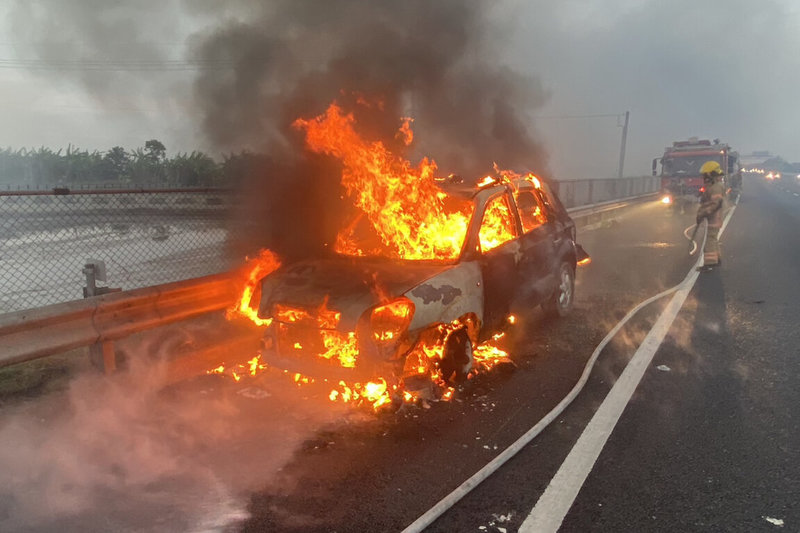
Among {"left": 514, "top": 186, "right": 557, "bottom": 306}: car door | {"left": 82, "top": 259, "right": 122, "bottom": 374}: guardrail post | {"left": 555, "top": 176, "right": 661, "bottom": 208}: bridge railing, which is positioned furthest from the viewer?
{"left": 555, "top": 176, "right": 661, "bottom": 208}: bridge railing

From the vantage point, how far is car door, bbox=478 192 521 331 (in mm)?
5051

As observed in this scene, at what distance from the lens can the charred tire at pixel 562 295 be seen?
6.77m

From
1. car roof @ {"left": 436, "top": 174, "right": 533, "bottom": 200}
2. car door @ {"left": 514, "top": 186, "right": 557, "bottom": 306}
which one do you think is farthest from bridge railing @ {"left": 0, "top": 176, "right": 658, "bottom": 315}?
car door @ {"left": 514, "top": 186, "right": 557, "bottom": 306}

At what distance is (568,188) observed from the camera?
2078cm

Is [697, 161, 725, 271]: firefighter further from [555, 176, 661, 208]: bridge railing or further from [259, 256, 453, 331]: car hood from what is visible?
[259, 256, 453, 331]: car hood

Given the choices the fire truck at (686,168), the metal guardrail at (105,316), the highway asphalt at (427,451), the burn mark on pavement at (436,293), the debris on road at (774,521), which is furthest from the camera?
the fire truck at (686,168)

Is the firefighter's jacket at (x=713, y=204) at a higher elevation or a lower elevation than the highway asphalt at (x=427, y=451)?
higher

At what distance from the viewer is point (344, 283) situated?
4.51 metres

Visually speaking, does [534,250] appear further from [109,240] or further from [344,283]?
[109,240]

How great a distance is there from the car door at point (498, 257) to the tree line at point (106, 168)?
389 cm

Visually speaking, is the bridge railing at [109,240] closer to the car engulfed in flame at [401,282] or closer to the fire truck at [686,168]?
the car engulfed in flame at [401,282]

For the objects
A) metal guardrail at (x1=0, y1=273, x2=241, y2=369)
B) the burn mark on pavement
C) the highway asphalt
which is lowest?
the highway asphalt

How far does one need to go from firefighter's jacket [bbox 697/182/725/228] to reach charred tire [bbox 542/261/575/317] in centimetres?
522

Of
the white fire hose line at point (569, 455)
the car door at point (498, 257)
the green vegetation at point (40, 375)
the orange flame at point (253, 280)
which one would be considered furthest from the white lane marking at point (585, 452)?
the green vegetation at point (40, 375)
